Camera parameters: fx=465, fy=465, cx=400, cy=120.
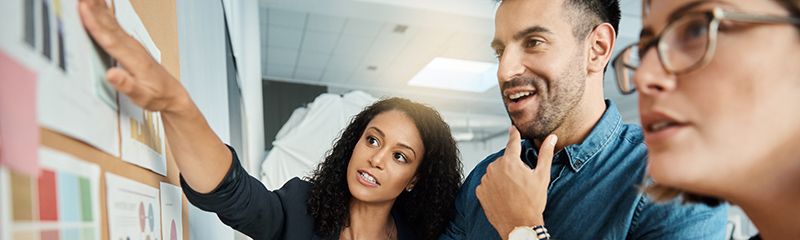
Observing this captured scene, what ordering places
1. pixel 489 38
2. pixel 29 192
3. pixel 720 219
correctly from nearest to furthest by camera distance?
pixel 29 192 < pixel 720 219 < pixel 489 38

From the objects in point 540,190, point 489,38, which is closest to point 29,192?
point 540,190

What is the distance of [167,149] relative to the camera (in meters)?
0.81

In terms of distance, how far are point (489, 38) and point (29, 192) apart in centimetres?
534

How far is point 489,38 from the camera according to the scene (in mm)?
5418

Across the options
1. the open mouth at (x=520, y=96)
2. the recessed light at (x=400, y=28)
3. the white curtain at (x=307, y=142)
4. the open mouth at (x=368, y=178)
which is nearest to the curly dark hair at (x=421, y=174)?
the open mouth at (x=368, y=178)

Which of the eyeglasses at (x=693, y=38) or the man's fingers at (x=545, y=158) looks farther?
the man's fingers at (x=545, y=158)

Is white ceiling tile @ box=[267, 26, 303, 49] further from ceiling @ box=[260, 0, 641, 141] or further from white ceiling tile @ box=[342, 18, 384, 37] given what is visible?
white ceiling tile @ box=[342, 18, 384, 37]

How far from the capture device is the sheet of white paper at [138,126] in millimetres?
581

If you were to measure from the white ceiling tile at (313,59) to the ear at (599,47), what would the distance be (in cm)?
532

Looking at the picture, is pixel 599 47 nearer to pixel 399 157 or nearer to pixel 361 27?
pixel 399 157

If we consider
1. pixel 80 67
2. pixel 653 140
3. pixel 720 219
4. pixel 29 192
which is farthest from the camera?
pixel 720 219

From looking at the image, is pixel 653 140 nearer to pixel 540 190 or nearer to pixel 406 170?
pixel 540 190

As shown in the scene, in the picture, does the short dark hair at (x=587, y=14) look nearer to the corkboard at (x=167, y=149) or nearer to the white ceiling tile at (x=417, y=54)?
the corkboard at (x=167, y=149)

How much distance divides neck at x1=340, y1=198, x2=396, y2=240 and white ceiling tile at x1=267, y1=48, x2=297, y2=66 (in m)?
4.90
